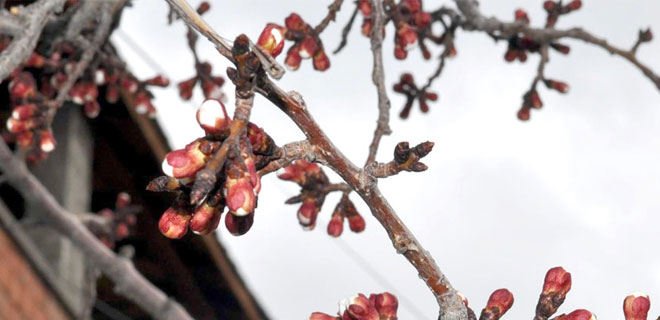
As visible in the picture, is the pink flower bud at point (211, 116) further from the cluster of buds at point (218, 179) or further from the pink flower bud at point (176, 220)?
the pink flower bud at point (176, 220)

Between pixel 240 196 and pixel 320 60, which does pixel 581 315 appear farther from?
pixel 320 60

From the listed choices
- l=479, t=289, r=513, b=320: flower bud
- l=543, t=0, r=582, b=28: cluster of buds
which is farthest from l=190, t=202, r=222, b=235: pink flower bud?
l=543, t=0, r=582, b=28: cluster of buds

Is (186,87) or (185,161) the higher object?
(186,87)

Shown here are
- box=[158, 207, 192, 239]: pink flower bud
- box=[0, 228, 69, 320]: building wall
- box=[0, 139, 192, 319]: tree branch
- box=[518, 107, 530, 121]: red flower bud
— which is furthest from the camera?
box=[0, 228, 69, 320]: building wall

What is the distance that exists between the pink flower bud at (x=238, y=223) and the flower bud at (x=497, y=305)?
51 cm

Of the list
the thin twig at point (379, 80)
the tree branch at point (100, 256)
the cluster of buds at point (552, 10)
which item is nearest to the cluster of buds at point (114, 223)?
the tree branch at point (100, 256)

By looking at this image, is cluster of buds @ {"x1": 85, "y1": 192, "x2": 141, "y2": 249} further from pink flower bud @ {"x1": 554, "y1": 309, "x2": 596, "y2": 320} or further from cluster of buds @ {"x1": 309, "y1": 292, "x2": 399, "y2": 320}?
pink flower bud @ {"x1": 554, "y1": 309, "x2": 596, "y2": 320}

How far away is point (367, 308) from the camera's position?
1.62 m

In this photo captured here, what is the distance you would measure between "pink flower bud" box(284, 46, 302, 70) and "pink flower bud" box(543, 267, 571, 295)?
1054 millimetres

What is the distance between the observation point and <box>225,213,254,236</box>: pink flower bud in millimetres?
1374

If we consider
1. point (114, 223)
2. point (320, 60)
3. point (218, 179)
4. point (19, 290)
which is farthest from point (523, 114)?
point (19, 290)

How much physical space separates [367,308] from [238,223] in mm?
340

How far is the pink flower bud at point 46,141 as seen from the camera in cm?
339

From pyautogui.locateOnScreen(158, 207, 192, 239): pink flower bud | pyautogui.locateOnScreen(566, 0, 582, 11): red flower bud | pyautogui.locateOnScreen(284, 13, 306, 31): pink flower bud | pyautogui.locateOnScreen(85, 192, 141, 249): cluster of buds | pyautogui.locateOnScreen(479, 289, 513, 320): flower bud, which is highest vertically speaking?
pyautogui.locateOnScreen(566, 0, 582, 11): red flower bud
